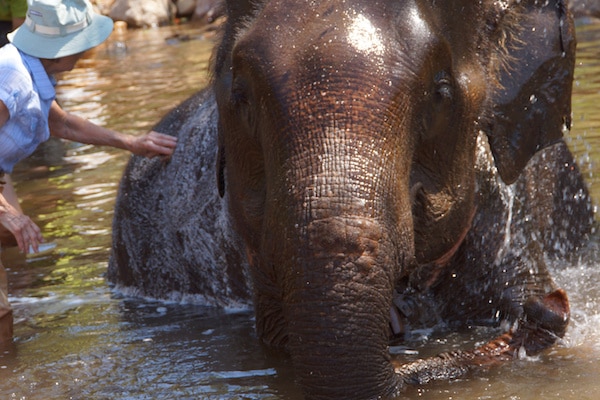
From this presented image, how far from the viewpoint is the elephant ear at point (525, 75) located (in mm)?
4859

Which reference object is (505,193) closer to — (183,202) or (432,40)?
(432,40)

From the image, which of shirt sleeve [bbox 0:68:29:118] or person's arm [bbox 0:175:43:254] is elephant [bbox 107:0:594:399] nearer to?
person's arm [bbox 0:175:43:254]

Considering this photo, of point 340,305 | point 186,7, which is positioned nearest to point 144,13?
point 186,7

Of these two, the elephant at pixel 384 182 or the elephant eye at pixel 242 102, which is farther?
the elephant eye at pixel 242 102

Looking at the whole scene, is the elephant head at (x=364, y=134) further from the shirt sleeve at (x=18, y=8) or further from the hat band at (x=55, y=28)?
the shirt sleeve at (x=18, y=8)

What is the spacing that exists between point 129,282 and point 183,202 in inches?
22.6

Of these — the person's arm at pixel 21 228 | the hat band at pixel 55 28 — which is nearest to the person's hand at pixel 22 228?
the person's arm at pixel 21 228

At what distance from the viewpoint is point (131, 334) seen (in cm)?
592

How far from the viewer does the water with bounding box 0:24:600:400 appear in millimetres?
4789

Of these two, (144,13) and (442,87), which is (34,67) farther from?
(144,13)

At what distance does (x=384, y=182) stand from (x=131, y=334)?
2.38 meters

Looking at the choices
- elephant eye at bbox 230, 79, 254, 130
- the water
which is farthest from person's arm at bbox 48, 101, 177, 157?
elephant eye at bbox 230, 79, 254, 130

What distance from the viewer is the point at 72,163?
32.0 ft

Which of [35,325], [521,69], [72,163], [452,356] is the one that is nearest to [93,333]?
[35,325]
